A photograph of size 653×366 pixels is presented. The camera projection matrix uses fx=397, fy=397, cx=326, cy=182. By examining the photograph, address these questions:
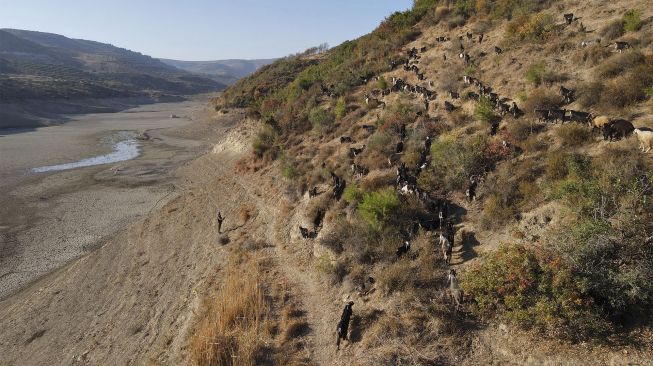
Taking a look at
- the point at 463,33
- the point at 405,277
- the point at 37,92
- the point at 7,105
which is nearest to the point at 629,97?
the point at 405,277

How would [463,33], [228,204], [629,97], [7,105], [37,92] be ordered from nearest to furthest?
[629,97] < [228,204] < [463,33] < [7,105] < [37,92]

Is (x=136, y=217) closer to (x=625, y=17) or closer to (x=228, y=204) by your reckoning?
(x=228, y=204)

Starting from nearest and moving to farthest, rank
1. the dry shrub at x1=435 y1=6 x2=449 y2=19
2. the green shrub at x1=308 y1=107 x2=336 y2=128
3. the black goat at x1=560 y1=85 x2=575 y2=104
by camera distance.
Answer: the black goat at x1=560 y1=85 x2=575 y2=104 < the green shrub at x1=308 y1=107 x2=336 y2=128 < the dry shrub at x1=435 y1=6 x2=449 y2=19

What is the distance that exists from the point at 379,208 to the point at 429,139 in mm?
6749

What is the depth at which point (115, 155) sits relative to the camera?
52344 mm

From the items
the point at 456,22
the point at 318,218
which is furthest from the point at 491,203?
the point at 456,22

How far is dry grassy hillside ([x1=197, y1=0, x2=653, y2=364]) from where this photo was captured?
10477 mm

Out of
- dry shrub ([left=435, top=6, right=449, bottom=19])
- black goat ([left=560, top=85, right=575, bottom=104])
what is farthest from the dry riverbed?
dry shrub ([left=435, top=6, right=449, bottom=19])

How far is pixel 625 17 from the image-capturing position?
74.6 feet

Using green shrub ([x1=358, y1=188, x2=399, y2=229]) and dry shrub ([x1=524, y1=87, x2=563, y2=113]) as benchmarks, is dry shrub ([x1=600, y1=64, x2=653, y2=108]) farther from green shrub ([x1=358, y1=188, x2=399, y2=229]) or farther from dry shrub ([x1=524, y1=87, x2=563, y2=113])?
green shrub ([x1=358, y1=188, x2=399, y2=229])

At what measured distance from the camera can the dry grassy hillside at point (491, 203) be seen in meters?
10.5

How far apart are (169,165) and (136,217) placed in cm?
1607

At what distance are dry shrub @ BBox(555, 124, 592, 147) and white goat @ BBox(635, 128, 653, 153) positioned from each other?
6.20ft

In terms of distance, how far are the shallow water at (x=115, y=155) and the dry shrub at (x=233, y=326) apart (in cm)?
3775
